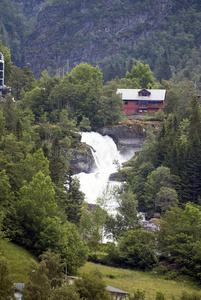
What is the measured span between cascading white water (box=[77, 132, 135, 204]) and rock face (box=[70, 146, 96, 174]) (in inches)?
40.6

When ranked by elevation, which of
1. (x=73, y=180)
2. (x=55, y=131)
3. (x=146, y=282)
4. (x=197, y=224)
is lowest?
(x=146, y=282)

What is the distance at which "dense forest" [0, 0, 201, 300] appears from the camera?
59312 millimetres

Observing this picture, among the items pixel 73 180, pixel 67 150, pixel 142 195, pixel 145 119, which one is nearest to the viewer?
pixel 73 180

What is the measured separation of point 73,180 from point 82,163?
825 inches

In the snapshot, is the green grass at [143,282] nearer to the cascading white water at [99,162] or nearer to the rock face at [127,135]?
the cascading white water at [99,162]

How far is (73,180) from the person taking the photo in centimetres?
7619

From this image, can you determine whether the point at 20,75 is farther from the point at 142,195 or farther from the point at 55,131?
the point at 142,195

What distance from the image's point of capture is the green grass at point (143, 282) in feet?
179

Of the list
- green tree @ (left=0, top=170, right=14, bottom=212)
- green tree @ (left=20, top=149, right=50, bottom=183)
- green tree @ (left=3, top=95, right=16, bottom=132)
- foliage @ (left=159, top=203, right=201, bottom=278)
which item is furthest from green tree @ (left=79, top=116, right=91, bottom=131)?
green tree @ (left=0, top=170, right=14, bottom=212)

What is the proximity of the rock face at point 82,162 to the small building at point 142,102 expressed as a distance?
87.8 feet

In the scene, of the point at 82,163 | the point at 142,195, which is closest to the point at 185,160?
the point at 142,195

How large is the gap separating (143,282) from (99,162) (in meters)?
44.7

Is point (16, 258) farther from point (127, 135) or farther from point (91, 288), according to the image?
point (127, 135)

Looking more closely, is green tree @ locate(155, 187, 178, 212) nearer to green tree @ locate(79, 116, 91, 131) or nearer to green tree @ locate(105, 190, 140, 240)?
green tree @ locate(105, 190, 140, 240)
